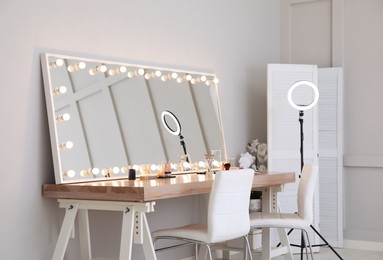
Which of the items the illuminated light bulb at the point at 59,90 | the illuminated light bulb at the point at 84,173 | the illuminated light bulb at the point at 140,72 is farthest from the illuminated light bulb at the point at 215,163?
the illuminated light bulb at the point at 59,90

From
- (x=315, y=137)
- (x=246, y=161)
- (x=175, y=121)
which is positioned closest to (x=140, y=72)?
(x=175, y=121)

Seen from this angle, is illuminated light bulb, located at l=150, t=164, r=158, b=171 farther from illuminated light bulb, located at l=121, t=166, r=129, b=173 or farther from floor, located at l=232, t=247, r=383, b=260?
floor, located at l=232, t=247, r=383, b=260

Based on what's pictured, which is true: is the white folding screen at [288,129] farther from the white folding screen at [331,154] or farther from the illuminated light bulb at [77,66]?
the illuminated light bulb at [77,66]

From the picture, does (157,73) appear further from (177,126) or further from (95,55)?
(95,55)

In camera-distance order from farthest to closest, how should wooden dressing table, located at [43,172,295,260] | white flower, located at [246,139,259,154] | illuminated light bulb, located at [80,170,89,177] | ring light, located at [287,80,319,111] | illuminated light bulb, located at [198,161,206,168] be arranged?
white flower, located at [246,139,259,154] → ring light, located at [287,80,319,111] → illuminated light bulb, located at [198,161,206,168] → illuminated light bulb, located at [80,170,89,177] → wooden dressing table, located at [43,172,295,260]

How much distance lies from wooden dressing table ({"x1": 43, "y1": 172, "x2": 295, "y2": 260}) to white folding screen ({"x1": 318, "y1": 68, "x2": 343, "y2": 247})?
2197 millimetres

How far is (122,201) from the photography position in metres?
3.81

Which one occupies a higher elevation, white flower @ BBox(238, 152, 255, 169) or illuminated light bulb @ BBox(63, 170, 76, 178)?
illuminated light bulb @ BBox(63, 170, 76, 178)

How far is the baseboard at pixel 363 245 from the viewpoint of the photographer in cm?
614

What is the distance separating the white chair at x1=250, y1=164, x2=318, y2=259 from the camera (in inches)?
185

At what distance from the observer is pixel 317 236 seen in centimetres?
612

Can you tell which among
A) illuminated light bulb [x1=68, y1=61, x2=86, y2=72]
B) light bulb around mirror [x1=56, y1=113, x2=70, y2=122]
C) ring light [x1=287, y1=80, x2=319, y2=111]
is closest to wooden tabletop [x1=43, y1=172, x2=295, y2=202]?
light bulb around mirror [x1=56, y1=113, x2=70, y2=122]

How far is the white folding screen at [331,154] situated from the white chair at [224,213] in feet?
7.20

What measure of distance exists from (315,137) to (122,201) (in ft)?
9.00
